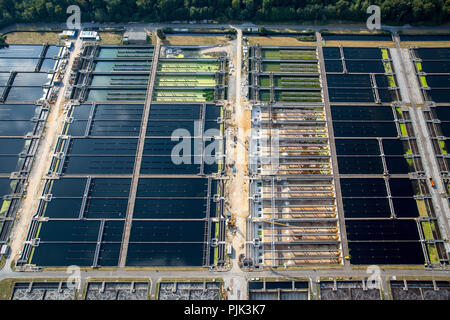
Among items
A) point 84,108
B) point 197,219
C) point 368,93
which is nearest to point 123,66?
point 84,108

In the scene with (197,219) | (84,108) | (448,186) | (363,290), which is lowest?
(363,290)

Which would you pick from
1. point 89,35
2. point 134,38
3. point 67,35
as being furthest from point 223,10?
point 67,35

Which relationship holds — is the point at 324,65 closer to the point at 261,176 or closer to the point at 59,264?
the point at 261,176

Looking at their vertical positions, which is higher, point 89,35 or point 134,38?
point 89,35

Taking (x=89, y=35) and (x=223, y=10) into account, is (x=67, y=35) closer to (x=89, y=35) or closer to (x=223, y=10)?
(x=89, y=35)

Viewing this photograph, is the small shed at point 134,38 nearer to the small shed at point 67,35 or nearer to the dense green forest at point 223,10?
the dense green forest at point 223,10

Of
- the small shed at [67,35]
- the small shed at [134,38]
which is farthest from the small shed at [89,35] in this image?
the small shed at [134,38]

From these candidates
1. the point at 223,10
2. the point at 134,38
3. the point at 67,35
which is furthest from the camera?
the point at 223,10

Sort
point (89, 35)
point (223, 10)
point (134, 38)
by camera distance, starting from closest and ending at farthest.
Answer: point (134, 38)
point (89, 35)
point (223, 10)
